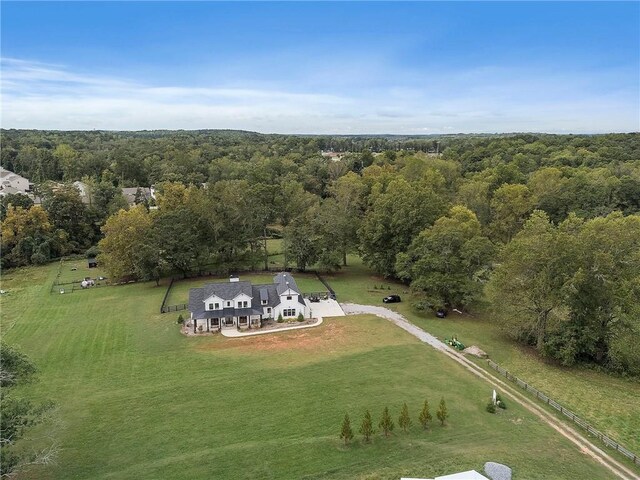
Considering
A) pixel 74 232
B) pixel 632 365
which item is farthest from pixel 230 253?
pixel 632 365

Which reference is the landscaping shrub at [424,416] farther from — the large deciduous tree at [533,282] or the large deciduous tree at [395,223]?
the large deciduous tree at [395,223]

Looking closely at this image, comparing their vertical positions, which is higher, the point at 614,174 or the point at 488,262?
the point at 614,174

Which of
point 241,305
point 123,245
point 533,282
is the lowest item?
point 241,305

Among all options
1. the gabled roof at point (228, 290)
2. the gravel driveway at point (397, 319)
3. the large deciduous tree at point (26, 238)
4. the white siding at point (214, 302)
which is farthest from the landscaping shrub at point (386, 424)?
the large deciduous tree at point (26, 238)

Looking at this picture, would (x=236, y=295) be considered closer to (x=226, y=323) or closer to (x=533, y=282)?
(x=226, y=323)

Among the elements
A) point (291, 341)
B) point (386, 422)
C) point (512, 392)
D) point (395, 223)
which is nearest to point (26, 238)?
point (291, 341)

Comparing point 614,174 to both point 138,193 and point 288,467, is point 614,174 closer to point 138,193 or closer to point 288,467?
point 288,467
